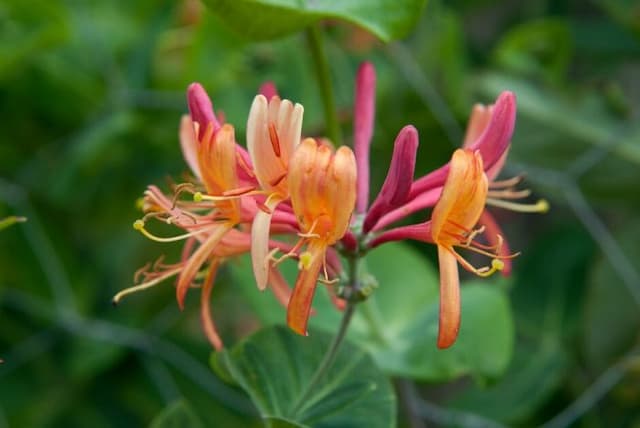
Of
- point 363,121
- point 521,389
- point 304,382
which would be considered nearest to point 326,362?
point 304,382

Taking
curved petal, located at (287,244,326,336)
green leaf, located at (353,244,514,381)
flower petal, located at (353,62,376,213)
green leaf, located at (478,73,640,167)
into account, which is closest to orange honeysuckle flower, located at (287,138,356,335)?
curved petal, located at (287,244,326,336)

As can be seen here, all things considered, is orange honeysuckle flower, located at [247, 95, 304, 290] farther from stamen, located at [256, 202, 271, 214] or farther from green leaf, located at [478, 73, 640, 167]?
green leaf, located at [478, 73, 640, 167]

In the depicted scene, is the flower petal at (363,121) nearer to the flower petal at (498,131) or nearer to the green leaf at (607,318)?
the flower petal at (498,131)

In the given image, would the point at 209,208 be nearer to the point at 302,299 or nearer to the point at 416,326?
the point at 302,299

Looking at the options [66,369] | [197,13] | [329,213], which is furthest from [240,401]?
[329,213]

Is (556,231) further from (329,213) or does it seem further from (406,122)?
(329,213)

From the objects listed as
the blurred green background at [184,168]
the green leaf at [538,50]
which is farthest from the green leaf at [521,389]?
the green leaf at [538,50]
